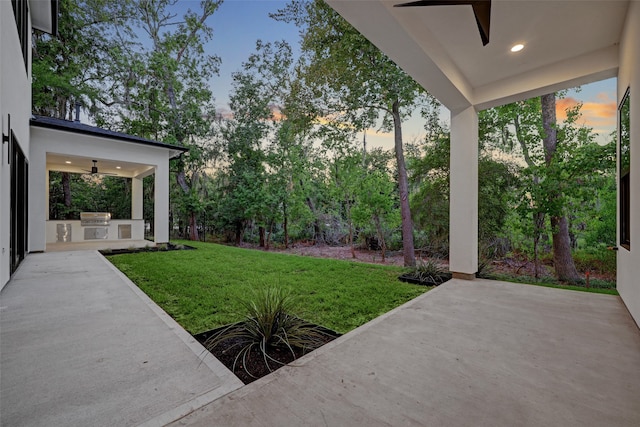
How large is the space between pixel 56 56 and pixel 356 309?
17111 mm

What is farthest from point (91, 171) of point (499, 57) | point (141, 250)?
point (499, 57)

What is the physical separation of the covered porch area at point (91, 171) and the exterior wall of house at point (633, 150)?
1011cm

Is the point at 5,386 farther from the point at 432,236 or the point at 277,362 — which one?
the point at 432,236

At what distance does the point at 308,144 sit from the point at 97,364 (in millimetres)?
13218

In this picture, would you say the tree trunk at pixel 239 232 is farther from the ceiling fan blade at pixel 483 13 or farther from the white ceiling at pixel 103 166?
the ceiling fan blade at pixel 483 13

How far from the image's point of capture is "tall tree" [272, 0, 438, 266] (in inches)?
291

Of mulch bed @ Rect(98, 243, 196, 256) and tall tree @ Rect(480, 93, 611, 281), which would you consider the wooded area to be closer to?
tall tree @ Rect(480, 93, 611, 281)

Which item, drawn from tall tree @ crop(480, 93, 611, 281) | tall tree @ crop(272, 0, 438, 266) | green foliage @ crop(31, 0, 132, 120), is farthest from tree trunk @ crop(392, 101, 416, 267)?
green foliage @ crop(31, 0, 132, 120)

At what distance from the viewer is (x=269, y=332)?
2.44 metres

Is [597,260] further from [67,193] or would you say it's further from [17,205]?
[67,193]

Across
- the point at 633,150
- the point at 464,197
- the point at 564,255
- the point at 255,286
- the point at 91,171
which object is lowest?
the point at 255,286

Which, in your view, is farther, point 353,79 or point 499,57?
point 353,79

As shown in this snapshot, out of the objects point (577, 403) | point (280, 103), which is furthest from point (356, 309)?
point (280, 103)

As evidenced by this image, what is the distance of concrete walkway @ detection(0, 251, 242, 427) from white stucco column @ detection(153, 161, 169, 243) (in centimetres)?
580
